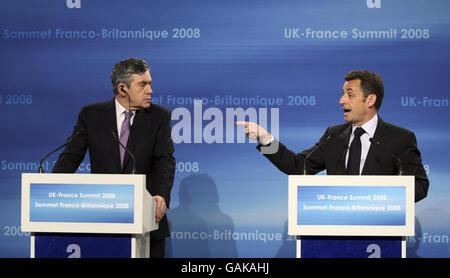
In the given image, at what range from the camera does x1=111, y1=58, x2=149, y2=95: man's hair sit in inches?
172

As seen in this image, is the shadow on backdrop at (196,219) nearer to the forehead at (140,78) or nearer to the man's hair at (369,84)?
the forehead at (140,78)

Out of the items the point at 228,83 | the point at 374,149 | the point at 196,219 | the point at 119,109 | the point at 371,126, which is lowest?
the point at 196,219

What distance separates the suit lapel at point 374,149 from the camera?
13.7 ft

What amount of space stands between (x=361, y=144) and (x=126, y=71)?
171 cm

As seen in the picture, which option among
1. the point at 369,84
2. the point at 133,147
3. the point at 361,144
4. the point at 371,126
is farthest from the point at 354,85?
the point at 133,147

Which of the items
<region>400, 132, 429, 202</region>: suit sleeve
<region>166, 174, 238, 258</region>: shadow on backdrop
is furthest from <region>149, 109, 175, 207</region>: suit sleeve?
<region>166, 174, 238, 258</region>: shadow on backdrop

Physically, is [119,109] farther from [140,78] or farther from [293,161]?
[293,161]

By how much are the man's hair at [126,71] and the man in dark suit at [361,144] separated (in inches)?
35.6

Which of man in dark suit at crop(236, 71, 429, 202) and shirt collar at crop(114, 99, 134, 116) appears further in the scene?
shirt collar at crop(114, 99, 134, 116)

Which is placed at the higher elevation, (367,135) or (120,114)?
(120,114)

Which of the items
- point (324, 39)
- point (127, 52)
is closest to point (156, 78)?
point (127, 52)

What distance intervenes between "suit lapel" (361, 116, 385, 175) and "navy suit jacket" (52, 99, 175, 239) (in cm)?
129

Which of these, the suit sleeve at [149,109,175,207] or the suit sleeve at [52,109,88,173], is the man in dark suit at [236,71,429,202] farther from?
the suit sleeve at [52,109,88,173]

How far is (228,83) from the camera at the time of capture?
5879mm
